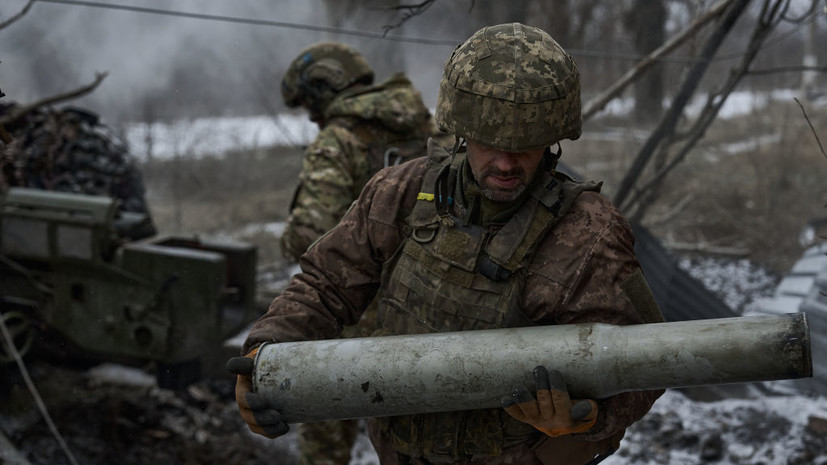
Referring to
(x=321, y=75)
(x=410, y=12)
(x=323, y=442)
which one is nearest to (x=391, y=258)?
(x=410, y=12)

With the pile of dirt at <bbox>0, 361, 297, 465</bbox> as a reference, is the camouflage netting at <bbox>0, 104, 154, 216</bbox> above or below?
above

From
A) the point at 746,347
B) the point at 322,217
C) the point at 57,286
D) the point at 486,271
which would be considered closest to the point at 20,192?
the point at 57,286

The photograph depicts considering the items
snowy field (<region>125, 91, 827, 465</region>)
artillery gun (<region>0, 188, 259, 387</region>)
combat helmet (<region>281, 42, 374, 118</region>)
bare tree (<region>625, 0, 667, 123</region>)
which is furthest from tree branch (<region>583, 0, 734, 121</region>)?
bare tree (<region>625, 0, 667, 123</region>)

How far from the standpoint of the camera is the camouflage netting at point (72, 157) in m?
5.76

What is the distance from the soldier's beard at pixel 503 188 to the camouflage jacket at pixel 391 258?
147mm

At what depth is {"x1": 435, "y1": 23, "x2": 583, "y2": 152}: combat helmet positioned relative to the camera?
81.1 inches

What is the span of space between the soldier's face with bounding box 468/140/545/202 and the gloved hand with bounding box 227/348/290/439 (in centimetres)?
81

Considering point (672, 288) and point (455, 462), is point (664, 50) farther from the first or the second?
point (455, 462)

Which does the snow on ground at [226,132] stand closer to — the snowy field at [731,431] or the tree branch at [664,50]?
the tree branch at [664,50]

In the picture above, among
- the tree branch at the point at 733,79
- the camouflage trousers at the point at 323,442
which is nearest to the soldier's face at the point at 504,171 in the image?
the camouflage trousers at the point at 323,442

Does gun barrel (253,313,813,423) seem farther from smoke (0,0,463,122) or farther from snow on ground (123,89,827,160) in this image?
smoke (0,0,463,122)

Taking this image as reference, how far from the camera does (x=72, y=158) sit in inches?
238

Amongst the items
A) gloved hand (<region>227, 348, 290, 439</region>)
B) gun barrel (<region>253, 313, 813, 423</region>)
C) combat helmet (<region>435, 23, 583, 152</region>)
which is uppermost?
combat helmet (<region>435, 23, 583, 152</region>)

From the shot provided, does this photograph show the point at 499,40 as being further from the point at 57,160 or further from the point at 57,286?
the point at 57,160
